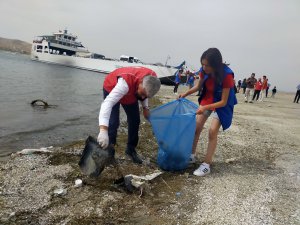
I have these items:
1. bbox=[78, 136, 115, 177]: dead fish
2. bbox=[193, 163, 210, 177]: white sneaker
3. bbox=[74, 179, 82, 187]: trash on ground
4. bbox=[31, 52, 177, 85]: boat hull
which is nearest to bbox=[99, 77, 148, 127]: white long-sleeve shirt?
bbox=[78, 136, 115, 177]: dead fish

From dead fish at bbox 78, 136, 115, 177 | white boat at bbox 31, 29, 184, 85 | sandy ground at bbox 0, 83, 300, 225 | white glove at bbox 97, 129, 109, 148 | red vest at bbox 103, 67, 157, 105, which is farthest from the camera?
white boat at bbox 31, 29, 184, 85

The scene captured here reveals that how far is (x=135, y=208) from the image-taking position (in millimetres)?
3473

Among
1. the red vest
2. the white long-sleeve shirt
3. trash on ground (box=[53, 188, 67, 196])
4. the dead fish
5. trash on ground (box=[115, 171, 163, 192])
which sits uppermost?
the red vest

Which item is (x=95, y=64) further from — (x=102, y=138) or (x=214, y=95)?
(x=102, y=138)

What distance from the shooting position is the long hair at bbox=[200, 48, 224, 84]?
13.3 ft

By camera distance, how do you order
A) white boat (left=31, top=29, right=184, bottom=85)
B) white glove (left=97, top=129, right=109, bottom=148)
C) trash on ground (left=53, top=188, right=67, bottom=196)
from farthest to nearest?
white boat (left=31, top=29, right=184, bottom=85) < trash on ground (left=53, top=188, right=67, bottom=196) < white glove (left=97, top=129, right=109, bottom=148)

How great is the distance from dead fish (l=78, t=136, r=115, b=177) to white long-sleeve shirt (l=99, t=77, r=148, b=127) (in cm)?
28

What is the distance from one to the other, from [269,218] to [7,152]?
4714 millimetres

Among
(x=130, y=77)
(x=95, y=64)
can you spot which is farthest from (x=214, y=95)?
(x=95, y=64)

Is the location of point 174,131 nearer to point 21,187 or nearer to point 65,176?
point 65,176

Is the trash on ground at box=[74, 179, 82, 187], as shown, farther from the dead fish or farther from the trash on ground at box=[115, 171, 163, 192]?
the trash on ground at box=[115, 171, 163, 192]

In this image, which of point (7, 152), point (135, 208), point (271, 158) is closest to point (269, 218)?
point (135, 208)

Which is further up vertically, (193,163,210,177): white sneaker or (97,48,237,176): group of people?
(97,48,237,176): group of people

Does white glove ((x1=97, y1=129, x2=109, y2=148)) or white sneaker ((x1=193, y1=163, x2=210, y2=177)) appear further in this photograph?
white sneaker ((x1=193, y1=163, x2=210, y2=177))
